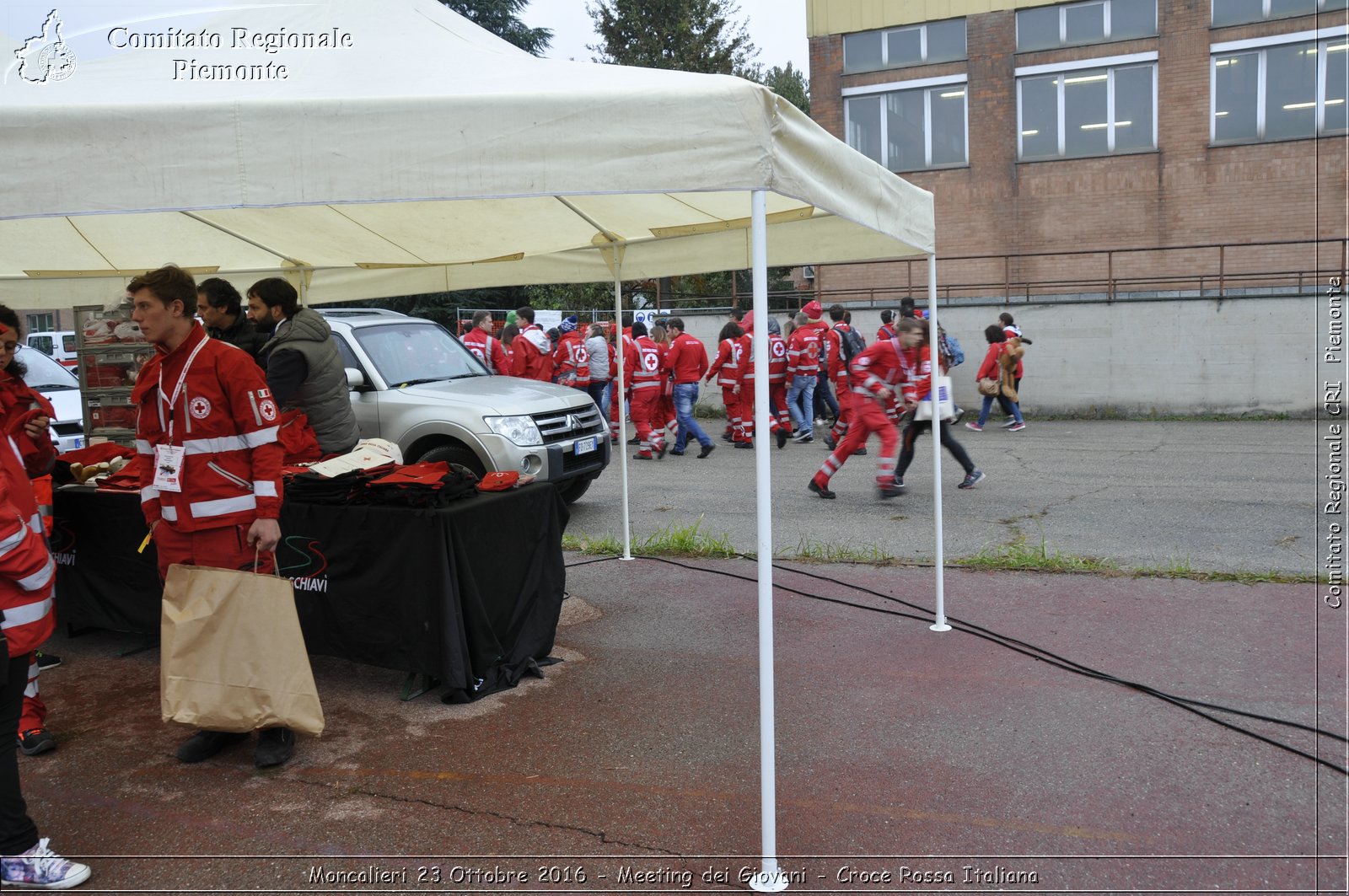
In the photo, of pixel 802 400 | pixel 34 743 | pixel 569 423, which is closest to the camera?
pixel 34 743

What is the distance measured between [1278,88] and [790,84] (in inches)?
1501

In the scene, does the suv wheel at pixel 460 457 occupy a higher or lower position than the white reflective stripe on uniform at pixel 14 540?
lower

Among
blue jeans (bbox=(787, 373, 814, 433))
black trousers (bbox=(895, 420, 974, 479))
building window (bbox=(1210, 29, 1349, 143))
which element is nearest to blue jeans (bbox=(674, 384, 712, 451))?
blue jeans (bbox=(787, 373, 814, 433))

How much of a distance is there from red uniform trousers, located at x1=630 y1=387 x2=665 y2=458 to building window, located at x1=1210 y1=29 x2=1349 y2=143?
569 inches

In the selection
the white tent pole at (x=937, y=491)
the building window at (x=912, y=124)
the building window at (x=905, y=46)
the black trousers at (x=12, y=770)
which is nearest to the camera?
the black trousers at (x=12, y=770)

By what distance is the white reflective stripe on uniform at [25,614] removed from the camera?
3365 millimetres

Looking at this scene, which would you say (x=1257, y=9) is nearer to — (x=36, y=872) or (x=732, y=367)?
(x=732, y=367)

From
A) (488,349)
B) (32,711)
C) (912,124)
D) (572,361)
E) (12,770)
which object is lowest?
(32,711)

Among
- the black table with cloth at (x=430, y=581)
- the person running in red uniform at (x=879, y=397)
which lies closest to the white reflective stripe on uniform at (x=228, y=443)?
the black table with cloth at (x=430, y=581)

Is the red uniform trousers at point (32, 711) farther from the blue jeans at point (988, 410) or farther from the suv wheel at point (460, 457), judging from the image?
the blue jeans at point (988, 410)

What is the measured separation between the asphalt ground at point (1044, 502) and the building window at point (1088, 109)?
8.49 m

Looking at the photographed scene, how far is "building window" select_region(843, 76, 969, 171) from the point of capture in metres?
22.4

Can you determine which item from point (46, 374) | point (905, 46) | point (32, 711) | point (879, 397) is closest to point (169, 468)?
point (32, 711)

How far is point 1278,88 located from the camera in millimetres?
20062
